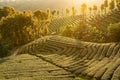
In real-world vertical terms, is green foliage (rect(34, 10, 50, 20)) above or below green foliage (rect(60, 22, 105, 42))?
above

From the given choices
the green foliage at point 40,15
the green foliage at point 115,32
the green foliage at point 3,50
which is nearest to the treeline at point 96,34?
the green foliage at point 115,32

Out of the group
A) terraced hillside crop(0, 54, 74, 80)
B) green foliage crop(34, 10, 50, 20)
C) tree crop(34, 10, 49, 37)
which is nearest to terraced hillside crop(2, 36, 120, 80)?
terraced hillside crop(0, 54, 74, 80)

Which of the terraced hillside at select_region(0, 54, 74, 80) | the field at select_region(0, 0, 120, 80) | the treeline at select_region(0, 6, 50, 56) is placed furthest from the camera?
the treeline at select_region(0, 6, 50, 56)

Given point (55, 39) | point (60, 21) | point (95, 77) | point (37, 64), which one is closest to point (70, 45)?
point (55, 39)

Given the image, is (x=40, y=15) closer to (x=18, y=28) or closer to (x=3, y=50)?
(x=18, y=28)

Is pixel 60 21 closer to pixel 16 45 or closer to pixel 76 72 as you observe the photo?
pixel 16 45

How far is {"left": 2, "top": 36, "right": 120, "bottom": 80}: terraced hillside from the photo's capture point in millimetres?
29573

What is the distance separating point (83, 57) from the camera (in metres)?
38.7

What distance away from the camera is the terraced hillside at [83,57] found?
97.0 feet

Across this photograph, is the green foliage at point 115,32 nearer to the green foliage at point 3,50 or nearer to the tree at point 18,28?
the green foliage at point 3,50

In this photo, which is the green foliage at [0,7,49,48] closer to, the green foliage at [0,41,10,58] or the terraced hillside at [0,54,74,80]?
the green foliage at [0,41,10,58]

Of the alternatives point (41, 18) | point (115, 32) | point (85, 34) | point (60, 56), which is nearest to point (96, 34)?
point (85, 34)

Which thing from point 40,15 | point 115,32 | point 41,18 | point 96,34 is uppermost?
point 40,15

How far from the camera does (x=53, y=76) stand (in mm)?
30391
